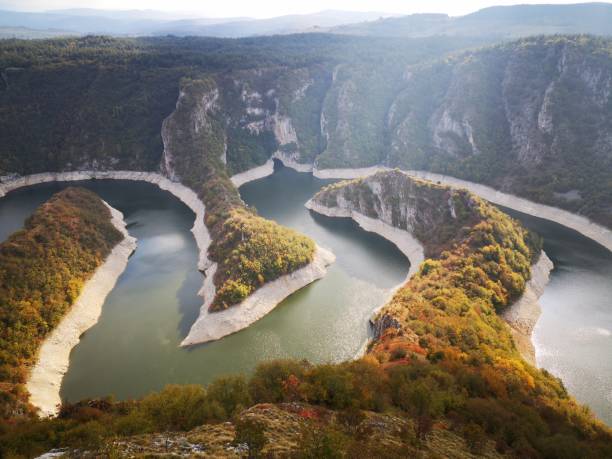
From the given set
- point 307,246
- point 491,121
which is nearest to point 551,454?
point 307,246

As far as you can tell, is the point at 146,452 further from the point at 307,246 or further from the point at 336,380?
the point at 307,246

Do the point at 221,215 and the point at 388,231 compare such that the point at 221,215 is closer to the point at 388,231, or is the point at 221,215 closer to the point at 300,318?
the point at 300,318

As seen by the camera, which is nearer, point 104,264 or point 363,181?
point 104,264

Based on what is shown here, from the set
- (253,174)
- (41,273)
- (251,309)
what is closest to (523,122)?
(253,174)

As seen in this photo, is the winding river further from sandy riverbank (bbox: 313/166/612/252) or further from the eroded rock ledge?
sandy riverbank (bbox: 313/166/612/252)

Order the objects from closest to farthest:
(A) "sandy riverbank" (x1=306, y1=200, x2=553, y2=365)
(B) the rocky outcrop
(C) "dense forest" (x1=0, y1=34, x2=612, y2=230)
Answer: (A) "sandy riverbank" (x1=306, y1=200, x2=553, y2=365)
(C) "dense forest" (x1=0, y1=34, x2=612, y2=230)
(B) the rocky outcrop

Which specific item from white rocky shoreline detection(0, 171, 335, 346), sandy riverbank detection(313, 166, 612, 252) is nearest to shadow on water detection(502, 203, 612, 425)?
sandy riverbank detection(313, 166, 612, 252)
